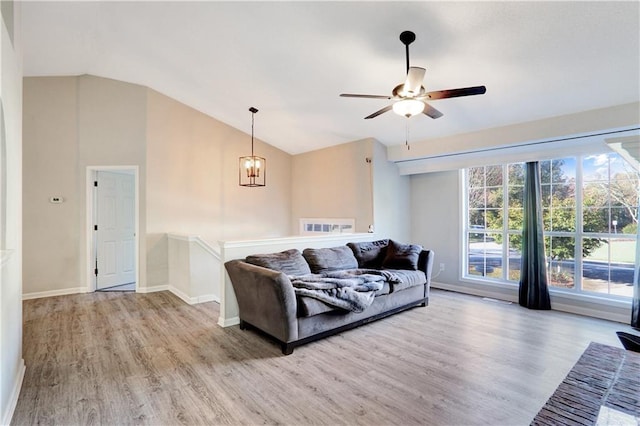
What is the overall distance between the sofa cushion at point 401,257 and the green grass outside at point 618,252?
7.46 ft

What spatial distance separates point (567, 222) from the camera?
4516 mm

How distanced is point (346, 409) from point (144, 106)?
544 cm

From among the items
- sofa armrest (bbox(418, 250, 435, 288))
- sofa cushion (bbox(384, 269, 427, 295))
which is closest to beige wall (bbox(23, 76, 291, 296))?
sofa cushion (bbox(384, 269, 427, 295))

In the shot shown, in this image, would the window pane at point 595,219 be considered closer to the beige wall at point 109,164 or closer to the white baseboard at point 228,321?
the white baseboard at point 228,321

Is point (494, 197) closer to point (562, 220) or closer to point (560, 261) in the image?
point (562, 220)

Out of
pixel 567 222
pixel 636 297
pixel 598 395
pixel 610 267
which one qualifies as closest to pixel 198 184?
pixel 598 395

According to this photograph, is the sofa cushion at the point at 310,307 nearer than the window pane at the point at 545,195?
Yes

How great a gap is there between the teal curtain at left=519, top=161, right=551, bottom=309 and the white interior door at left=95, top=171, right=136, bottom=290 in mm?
6599

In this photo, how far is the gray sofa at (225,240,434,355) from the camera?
10.1 ft

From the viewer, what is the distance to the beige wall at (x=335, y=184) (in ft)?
18.0

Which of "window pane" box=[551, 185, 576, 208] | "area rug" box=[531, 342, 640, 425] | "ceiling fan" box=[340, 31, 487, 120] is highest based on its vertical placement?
"ceiling fan" box=[340, 31, 487, 120]

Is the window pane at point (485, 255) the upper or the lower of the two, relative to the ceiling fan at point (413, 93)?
lower

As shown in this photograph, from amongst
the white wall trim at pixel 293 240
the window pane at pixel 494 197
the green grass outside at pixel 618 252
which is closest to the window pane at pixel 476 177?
the window pane at pixel 494 197

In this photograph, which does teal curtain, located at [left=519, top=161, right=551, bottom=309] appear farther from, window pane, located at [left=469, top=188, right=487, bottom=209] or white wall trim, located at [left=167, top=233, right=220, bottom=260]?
white wall trim, located at [left=167, top=233, right=220, bottom=260]
